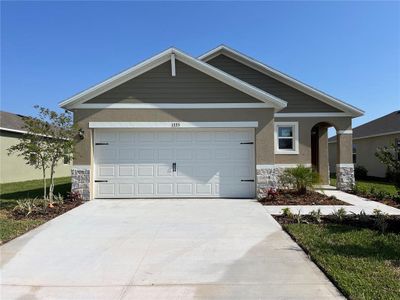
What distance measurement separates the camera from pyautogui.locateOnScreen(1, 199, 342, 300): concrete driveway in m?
4.40

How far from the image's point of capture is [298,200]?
11516mm

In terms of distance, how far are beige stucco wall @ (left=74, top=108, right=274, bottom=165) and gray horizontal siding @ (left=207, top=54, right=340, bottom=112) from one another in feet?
14.1

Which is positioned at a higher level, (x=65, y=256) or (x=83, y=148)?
(x=83, y=148)

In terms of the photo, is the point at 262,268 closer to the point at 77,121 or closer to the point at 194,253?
the point at 194,253

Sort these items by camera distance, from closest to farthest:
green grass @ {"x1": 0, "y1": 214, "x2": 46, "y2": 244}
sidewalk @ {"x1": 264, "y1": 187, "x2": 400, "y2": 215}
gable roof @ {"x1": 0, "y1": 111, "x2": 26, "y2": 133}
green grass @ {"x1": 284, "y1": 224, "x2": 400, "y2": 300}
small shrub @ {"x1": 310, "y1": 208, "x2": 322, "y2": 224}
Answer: green grass @ {"x1": 284, "y1": 224, "x2": 400, "y2": 300}, green grass @ {"x1": 0, "y1": 214, "x2": 46, "y2": 244}, small shrub @ {"x1": 310, "y1": 208, "x2": 322, "y2": 224}, sidewalk @ {"x1": 264, "y1": 187, "x2": 400, "y2": 215}, gable roof @ {"x1": 0, "y1": 111, "x2": 26, "y2": 133}

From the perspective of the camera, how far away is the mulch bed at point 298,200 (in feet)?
36.5

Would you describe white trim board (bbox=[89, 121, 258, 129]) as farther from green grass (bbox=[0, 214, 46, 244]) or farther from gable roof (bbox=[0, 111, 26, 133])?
gable roof (bbox=[0, 111, 26, 133])

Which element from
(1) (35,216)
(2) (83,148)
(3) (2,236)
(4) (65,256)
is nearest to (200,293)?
(4) (65,256)

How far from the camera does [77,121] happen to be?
11.8m

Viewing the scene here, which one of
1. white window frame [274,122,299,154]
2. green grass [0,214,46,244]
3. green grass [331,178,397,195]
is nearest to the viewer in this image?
green grass [0,214,46,244]

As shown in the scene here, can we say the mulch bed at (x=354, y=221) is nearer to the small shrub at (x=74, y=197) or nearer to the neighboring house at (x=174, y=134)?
the neighboring house at (x=174, y=134)

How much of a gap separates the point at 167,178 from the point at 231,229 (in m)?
4.81

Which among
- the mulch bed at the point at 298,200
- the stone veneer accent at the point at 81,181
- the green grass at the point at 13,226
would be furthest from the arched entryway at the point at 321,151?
the green grass at the point at 13,226

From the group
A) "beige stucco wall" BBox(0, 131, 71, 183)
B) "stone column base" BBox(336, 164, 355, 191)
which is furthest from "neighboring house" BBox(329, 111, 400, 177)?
"beige stucco wall" BBox(0, 131, 71, 183)
